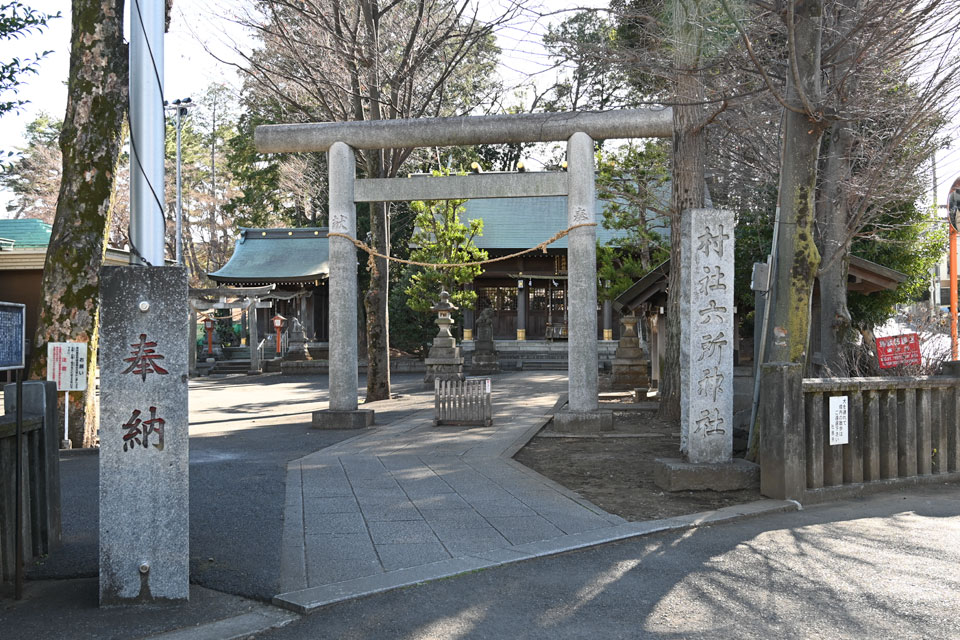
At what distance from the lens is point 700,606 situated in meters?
4.02

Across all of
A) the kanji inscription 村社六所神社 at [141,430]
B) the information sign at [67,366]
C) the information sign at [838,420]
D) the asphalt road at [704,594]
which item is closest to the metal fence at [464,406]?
the information sign at [67,366]

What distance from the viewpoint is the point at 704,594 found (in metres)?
4.20

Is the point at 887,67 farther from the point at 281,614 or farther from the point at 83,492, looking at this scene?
the point at 83,492

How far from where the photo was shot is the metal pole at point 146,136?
4.30m

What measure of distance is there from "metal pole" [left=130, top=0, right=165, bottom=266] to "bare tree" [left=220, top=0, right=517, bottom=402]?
33.4ft

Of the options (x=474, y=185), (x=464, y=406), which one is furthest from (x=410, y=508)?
(x=474, y=185)

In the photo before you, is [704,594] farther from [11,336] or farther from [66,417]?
[66,417]

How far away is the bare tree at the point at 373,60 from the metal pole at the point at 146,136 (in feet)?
33.4

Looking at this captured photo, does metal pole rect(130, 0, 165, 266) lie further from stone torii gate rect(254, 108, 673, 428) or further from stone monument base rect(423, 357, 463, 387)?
stone monument base rect(423, 357, 463, 387)

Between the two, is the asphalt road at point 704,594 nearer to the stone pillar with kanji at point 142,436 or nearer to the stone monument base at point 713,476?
the stone pillar with kanji at point 142,436

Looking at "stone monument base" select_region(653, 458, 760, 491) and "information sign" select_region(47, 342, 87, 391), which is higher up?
"information sign" select_region(47, 342, 87, 391)

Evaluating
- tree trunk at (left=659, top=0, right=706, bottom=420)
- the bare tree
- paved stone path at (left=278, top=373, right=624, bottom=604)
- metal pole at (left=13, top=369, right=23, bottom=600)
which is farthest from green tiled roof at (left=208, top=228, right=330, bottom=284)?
metal pole at (left=13, top=369, right=23, bottom=600)

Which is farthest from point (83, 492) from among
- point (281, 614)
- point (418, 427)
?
point (418, 427)

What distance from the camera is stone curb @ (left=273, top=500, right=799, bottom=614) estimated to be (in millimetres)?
4180
